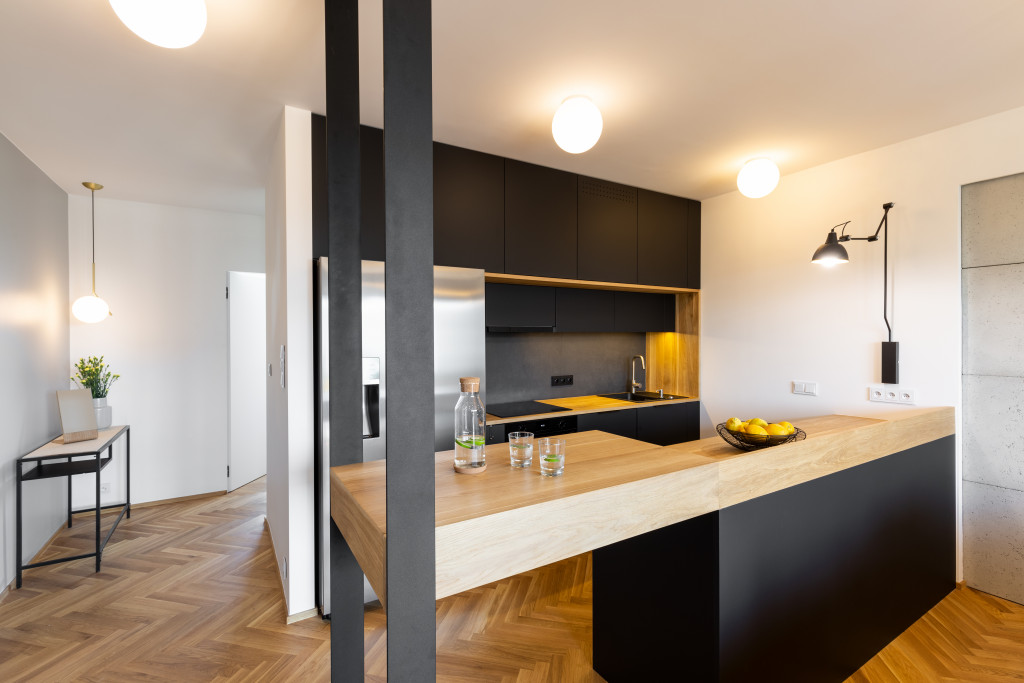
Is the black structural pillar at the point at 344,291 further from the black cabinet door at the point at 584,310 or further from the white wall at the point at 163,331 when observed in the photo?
the white wall at the point at 163,331

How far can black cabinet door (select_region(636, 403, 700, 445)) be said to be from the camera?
12.5 feet

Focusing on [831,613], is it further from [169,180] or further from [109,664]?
Answer: [169,180]

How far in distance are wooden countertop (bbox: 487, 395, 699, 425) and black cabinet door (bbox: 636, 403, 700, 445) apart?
0.17 ft

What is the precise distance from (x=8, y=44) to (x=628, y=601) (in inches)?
Answer: 127

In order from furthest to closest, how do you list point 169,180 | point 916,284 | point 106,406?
point 106,406 < point 169,180 < point 916,284

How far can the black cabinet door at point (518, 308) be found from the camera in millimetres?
3424

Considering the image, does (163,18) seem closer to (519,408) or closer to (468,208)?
(468,208)

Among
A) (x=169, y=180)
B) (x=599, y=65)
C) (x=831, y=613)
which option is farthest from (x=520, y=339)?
(x=169, y=180)

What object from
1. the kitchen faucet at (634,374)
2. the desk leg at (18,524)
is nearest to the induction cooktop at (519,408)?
the kitchen faucet at (634,374)

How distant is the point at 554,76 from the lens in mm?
2195

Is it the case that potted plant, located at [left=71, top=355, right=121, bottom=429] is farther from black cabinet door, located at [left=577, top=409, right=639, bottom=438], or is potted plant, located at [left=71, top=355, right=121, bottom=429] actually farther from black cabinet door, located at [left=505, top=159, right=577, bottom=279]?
black cabinet door, located at [left=577, top=409, right=639, bottom=438]

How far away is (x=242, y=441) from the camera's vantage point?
4.60 meters

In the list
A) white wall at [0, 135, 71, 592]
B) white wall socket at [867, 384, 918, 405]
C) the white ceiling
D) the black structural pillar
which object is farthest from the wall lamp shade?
white wall at [0, 135, 71, 592]

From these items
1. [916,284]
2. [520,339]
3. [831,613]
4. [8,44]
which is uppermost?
[8,44]
